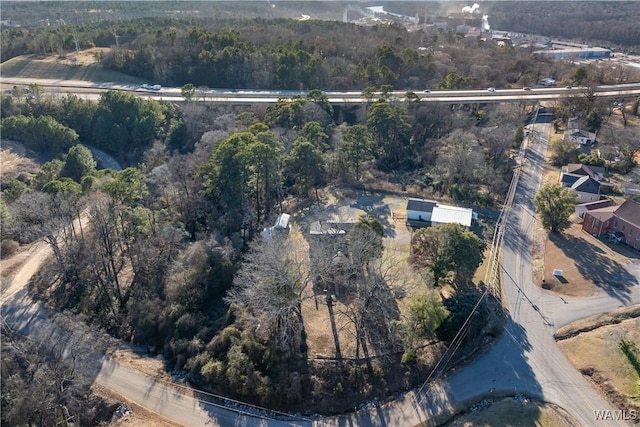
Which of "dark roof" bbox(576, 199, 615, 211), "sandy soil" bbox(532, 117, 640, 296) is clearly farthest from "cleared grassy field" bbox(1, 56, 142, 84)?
"dark roof" bbox(576, 199, 615, 211)

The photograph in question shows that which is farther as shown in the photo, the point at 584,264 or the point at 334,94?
the point at 334,94

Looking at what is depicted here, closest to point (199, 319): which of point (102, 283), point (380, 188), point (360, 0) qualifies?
point (102, 283)

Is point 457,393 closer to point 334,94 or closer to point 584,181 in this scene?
point 584,181

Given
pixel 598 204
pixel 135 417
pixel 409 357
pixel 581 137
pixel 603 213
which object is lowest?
pixel 135 417

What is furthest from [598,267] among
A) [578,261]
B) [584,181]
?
[584,181]

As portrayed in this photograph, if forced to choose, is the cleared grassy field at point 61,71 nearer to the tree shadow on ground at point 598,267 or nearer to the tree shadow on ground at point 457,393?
the tree shadow on ground at point 598,267

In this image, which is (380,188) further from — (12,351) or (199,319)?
(12,351)

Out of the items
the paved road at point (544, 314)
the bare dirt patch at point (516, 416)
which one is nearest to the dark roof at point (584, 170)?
the paved road at point (544, 314)
